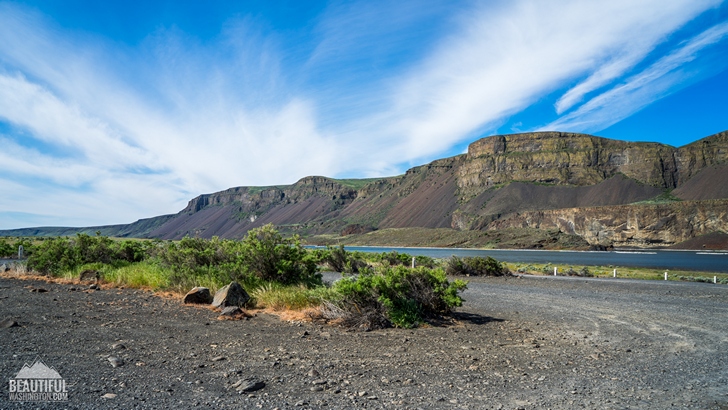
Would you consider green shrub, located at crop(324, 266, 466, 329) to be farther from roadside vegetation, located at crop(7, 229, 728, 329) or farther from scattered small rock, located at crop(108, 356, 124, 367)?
scattered small rock, located at crop(108, 356, 124, 367)

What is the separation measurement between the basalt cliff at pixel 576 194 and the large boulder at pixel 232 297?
102 meters

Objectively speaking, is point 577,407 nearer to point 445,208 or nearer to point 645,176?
point 445,208

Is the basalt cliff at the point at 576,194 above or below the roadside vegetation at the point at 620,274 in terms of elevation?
above

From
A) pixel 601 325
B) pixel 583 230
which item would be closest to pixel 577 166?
pixel 583 230

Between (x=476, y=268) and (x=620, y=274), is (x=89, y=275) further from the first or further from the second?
(x=620, y=274)

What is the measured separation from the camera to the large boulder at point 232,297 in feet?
32.1


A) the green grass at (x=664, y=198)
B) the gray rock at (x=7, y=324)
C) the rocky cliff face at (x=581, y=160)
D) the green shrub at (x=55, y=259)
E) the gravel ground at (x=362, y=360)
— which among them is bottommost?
the gravel ground at (x=362, y=360)

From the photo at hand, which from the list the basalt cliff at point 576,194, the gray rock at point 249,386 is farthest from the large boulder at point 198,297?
the basalt cliff at point 576,194

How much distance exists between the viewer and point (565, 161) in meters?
161

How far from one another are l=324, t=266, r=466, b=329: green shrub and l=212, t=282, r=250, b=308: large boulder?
2495mm

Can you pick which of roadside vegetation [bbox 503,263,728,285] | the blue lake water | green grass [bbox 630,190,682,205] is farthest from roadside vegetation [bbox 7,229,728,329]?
green grass [bbox 630,190,682,205]

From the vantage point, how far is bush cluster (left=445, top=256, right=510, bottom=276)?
952 inches

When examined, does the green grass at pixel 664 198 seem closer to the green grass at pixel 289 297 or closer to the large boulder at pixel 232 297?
the green grass at pixel 289 297

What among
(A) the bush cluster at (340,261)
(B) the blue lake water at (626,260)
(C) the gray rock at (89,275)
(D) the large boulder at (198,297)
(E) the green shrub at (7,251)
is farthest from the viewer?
(B) the blue lake water at (626,260)
